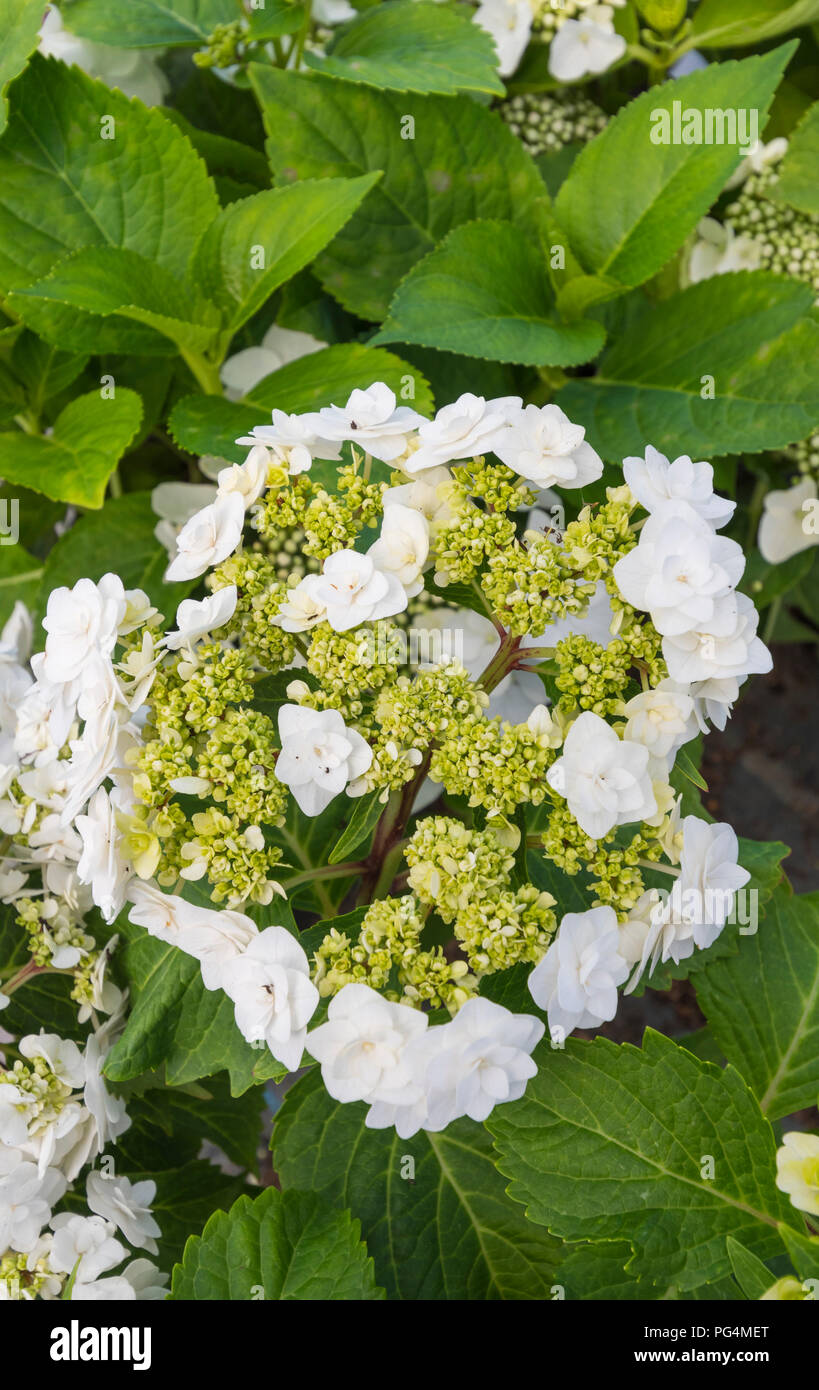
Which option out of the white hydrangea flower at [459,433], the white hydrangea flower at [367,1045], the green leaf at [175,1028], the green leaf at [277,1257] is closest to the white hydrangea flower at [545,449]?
the white hydrangea flower at [459,433]

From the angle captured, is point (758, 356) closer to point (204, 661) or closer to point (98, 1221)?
point (204, 661)

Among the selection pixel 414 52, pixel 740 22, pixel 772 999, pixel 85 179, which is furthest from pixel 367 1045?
pixel 740 22

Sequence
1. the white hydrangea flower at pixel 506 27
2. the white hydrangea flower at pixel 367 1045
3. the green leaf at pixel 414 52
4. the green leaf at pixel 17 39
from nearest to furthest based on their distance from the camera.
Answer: the white hydrangea flower at pixel 367 1045, the green leaf at pixel 17 39, the green leaf at pixel 414 52, the white hydrangea flower at pixel 506 27

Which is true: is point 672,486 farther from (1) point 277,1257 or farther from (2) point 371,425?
(1) point 277,1257

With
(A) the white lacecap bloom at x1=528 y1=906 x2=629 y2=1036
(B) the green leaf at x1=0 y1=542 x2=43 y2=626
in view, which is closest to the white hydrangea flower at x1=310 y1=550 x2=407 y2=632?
(A) the white lacecap bloom at x1=528 y1=906 x2=629 y2=1036

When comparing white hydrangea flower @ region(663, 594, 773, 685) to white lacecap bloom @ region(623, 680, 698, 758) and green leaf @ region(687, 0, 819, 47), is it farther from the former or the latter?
green leaf @ region(687, 0, 819, 47)

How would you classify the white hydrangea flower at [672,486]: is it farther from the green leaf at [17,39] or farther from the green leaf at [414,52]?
the green leaf at [17,39]
